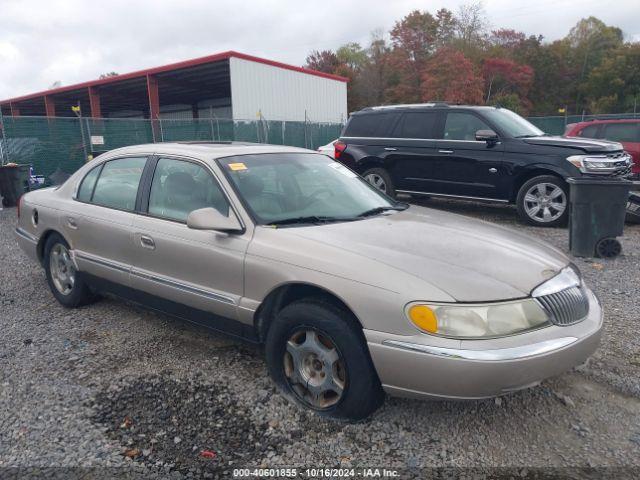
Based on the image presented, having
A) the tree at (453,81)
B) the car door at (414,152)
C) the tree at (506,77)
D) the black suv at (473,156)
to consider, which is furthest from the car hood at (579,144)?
the tree at (506,77)

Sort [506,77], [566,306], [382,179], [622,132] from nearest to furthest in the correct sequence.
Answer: [566,306] → [382,179] → [622,132] → [506,77]

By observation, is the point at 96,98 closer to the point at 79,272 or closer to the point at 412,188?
the point at 412,188

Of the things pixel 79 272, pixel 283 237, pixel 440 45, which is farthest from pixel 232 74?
pixel 440 45

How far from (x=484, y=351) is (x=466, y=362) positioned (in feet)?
0.34

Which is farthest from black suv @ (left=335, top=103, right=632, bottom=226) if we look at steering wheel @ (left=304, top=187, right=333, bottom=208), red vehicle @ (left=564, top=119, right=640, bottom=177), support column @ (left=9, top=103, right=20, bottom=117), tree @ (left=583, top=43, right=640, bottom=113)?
tree @ (left=583, top=43, right=640, bottom=113)

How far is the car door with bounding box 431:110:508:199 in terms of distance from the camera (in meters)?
8.66

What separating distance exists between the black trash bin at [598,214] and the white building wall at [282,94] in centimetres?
1904

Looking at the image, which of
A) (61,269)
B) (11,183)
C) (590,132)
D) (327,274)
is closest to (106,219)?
(61,269)

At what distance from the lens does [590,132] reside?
12484 mm

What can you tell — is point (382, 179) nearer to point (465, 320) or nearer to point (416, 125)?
point (416, 125)

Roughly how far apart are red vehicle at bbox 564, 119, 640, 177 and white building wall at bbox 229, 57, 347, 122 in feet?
49.6

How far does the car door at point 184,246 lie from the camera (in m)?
3.35

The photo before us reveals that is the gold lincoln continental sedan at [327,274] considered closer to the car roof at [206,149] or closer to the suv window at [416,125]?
the car roof at [206,149]

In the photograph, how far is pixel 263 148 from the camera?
4.18 metres
